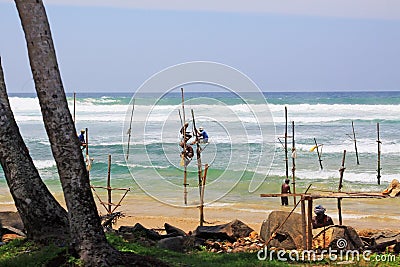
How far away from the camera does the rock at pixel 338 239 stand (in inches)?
340

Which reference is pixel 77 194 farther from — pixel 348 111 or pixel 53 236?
pixel 348 111

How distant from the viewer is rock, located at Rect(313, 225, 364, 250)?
865 centimetres

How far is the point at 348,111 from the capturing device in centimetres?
4681

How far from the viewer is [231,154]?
1672 cm

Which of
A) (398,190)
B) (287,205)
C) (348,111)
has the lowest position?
(287,205)

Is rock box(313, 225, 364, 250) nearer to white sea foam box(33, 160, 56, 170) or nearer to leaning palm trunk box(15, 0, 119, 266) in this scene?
leaning palm trunk box(15, 0, 119, 266)

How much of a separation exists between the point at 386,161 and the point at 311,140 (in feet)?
24.3

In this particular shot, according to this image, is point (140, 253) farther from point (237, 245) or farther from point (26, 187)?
point (237, 245)

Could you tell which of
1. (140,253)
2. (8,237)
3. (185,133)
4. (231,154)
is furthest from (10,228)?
(231,154)

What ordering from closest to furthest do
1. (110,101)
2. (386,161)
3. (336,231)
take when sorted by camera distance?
(336,231) → (386,161) → (110,101)

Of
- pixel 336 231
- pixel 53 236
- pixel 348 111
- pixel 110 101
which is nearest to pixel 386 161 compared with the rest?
pixel 336 231

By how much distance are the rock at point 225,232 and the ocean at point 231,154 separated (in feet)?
6.37

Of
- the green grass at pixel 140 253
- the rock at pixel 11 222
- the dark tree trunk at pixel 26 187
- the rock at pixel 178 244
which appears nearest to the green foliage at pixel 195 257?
the green grass at pixel 140 253

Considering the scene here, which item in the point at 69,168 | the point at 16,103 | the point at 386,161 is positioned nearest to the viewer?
the point at 69,168
